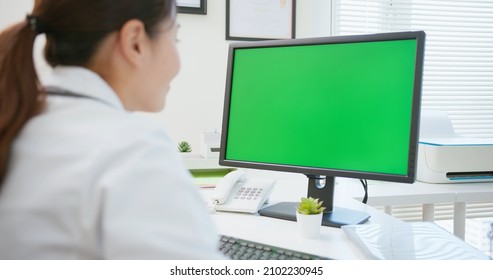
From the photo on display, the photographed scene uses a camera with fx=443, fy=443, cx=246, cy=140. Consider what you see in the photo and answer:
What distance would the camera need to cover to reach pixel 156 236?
1.57 ft

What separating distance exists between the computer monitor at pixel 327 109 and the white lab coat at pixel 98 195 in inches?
23.7

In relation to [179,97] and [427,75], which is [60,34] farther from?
[427,75]

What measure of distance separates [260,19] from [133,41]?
1857 millimetres

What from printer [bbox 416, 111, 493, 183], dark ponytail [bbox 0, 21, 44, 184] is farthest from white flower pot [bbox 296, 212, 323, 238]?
printer [bbox 416, 111, 493, 183]

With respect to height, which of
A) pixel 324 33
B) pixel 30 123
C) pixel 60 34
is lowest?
pixel 30 123

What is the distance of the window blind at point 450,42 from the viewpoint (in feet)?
8.79

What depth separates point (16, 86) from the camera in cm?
60

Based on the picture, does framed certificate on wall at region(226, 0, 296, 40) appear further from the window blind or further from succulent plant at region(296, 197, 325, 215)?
succulent plant at region(296, 197, 325, 215)

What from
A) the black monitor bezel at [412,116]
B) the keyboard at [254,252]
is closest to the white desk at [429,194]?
the black monitor bezel at [412,116]

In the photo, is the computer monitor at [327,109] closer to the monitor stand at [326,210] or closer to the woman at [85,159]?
the monitor stand at [326,210]

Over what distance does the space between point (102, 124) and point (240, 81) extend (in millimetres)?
752

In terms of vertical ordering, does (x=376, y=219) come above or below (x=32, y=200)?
below

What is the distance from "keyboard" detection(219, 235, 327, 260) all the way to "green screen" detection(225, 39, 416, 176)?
319 millimetres

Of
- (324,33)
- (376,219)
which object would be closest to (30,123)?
(376,219)
